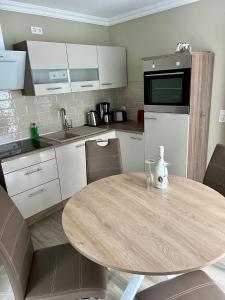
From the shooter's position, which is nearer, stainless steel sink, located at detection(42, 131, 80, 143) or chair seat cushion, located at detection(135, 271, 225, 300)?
chair seat cushion, located at detection(135, 271, 225, 300)

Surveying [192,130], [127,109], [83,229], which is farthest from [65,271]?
[127,109]

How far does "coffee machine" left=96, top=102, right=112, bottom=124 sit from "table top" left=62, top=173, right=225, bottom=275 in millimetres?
1954

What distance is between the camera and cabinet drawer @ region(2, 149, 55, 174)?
2223 mm

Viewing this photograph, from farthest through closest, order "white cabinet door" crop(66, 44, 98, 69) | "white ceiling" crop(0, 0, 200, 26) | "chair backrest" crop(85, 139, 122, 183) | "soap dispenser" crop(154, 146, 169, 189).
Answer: "white cabinet door" crop(66, 44, 98, 69)
"white ceiling" crop(0, 0, 200, 26)
"chair backrest" crop(85, 139, 122, 183)
"soap dispenser" crop(154, 146, 169, 189)

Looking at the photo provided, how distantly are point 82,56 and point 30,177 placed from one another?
5.36ft

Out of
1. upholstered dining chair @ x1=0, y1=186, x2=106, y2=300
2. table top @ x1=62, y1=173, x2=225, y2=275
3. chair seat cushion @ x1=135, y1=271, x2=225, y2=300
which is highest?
table top @ x1=62, y1=173, x2=225, y2=275

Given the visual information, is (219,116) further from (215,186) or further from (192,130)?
(215,186)

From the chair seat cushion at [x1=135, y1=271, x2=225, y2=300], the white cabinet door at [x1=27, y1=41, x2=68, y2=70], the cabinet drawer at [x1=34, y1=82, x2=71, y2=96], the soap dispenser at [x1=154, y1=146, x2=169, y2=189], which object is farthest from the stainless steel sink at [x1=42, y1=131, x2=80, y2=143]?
the chair seat cushion at [x1=135, y1=271, x2=225, y2=300]

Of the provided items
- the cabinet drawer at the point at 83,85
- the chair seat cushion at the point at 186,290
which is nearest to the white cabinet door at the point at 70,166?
the cabinet drawer at the point at 83,85

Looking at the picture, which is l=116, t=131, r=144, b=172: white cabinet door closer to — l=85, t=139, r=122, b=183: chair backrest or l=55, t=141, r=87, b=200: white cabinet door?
l=55, t=141, r=87, b=200: white cabinet door

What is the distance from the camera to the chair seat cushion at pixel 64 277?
119 centimetres

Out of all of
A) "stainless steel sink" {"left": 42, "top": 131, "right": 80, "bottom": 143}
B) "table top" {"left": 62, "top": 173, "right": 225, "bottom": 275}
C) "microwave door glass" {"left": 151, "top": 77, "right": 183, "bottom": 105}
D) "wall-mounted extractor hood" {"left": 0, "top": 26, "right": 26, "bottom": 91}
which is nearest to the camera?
"table top" {"left": 62, "top": 173, "right": 225, "bottom": 275}

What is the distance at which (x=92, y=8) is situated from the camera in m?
2.83

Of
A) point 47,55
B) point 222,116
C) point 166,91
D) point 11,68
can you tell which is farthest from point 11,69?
point 222,116
